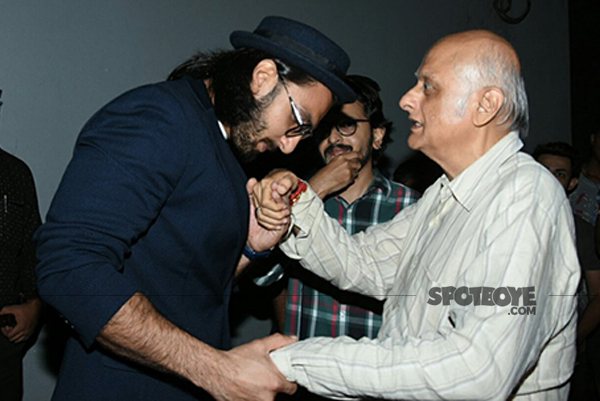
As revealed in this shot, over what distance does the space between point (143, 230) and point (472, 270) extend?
82 cm

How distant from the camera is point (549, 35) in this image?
537 cm

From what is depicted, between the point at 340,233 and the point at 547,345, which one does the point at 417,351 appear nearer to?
the point at 547,345

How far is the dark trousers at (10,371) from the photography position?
2770 mm

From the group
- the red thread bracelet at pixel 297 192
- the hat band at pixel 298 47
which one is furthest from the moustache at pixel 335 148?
the hat band at pixel 298 47

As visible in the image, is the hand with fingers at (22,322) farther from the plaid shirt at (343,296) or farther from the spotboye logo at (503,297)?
the spotboye logo at (503,297)

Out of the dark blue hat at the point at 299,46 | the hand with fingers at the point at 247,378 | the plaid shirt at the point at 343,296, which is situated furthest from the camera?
the plaid shirt at the point at 343,296

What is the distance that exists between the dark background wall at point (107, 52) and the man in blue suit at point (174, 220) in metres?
1.46

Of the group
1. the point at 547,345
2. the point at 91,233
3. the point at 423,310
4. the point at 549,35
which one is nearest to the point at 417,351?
the point at 423,310

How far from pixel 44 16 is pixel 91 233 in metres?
2.14

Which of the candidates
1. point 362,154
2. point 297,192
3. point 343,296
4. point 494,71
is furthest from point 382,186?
point 494,71

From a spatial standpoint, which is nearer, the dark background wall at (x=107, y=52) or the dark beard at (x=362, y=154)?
the dark beard at (x=362, y=154)

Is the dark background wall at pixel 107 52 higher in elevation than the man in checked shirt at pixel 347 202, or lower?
higher

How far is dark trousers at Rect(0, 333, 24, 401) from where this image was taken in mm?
2770

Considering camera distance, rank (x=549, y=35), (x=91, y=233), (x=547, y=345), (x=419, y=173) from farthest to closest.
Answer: (x=549, y=35)
(x=419, y=173)
(x=547, y=345)
(x=91, y=233)
